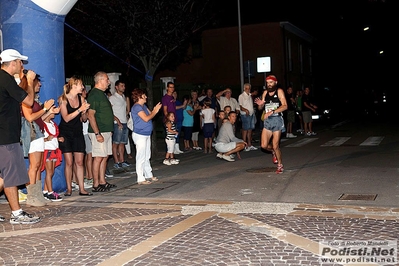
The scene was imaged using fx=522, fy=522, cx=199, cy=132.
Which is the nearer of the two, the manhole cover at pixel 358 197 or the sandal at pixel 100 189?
the manhole cover at pixel 358 197

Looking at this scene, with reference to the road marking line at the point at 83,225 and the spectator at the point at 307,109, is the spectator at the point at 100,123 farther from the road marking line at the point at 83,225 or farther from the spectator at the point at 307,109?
the spectator at the point at 307,109

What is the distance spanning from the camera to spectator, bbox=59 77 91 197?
8.43 meters

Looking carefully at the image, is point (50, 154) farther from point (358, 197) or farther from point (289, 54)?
point (289, 54)

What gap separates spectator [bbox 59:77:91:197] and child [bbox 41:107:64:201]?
0.48 feet

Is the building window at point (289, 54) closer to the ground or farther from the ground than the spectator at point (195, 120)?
farther from the ground

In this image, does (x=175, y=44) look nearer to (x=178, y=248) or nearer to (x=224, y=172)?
(x=224, y=172)

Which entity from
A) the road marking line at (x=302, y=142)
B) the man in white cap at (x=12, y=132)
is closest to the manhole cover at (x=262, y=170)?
the man in white cap at (x=12, y=132)

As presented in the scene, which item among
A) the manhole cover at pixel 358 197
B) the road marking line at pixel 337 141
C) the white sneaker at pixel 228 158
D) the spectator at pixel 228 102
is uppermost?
the spectator at pixel 228 102

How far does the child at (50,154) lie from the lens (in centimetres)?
820

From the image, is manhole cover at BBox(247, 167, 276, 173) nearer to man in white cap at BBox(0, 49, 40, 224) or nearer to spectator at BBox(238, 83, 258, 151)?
spectator at BBox(238, 83, 258, 151)

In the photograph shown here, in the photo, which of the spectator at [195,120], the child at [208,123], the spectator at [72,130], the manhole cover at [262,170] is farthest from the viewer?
the spectator at [195,120]

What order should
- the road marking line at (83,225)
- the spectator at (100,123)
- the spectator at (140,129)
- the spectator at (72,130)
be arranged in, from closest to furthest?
the road marking line at (83,225), the spectator at (72,130), the spectator at (100,123), the spectator at (140,129)

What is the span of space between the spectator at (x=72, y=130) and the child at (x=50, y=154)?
0.48ft

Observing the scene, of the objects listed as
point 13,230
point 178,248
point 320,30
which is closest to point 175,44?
point 13,230
